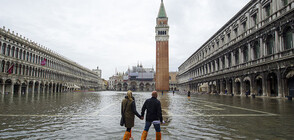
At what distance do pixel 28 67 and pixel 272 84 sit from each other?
51.5 meters

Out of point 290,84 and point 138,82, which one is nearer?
point 290,84

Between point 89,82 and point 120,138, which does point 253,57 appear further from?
point 89,82

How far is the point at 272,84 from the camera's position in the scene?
24938 millimetres

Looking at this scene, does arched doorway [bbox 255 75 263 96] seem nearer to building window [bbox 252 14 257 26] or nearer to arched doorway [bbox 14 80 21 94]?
building window [bbox 252 14 257 26]

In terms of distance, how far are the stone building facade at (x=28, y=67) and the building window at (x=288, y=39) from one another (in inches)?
1803

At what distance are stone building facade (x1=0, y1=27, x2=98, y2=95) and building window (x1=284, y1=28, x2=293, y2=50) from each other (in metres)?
45.8

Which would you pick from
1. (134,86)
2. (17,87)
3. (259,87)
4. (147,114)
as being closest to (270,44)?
(259,87)

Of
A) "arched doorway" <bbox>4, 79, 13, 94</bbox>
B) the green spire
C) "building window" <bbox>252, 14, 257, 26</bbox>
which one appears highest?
the green spire

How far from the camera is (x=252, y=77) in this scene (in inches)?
1081

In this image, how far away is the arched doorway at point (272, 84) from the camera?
24.1 meters

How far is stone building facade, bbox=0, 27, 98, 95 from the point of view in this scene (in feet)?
126

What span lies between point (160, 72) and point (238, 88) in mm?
49431

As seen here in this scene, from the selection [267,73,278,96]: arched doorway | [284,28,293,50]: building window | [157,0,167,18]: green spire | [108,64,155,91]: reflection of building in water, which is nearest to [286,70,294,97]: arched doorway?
[267,73,278,96]: arched doorway

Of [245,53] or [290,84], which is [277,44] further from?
[245,53]
